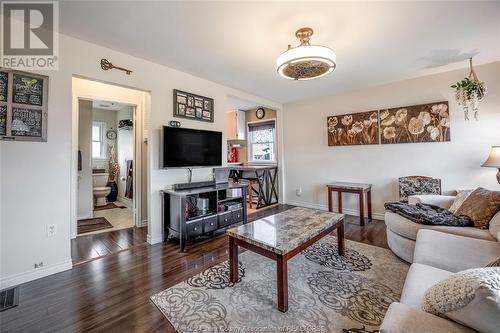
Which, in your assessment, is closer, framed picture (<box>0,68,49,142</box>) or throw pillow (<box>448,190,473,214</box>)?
framed picture (<box>0,68,49,142</box>)

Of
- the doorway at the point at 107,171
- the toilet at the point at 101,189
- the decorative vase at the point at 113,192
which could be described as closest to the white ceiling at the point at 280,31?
the doorway at the point at 107,171

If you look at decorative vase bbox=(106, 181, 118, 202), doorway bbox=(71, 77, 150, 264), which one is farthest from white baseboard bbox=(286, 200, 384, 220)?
decorative vase bbox=(106, 181, 118, 202)

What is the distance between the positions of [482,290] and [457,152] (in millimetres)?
3507

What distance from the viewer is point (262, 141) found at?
234 inches

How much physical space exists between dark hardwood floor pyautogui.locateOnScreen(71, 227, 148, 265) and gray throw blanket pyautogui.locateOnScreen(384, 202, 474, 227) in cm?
327

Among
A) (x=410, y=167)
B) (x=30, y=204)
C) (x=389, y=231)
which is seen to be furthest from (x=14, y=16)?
(x=410, y=167)

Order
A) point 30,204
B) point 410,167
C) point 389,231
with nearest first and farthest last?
1. point 30,204
2. point 389,231
3. point 410,167

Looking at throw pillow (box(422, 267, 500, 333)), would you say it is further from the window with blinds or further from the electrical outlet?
the window with blinds

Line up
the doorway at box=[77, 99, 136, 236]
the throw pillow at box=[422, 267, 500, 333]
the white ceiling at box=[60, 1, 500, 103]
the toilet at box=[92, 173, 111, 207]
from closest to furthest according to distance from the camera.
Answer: the throw pillow at box=[422, 267, 500, 333]
the white ceiling at box=[60, 1, 500, 103]
the doorway at box=[77, 99, 136, 236]
the toilet at box=[92, 173, 111, 207]

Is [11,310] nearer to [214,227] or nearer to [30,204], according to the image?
[30,204]

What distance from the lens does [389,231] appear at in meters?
2.58

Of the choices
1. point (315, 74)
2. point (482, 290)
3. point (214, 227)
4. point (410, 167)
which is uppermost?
point (315, 74)

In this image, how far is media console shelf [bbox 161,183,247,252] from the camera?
2.68 metres

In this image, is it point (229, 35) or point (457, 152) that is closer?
point (229, 35)
